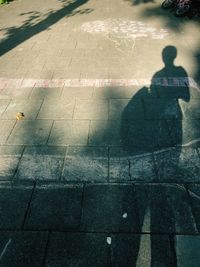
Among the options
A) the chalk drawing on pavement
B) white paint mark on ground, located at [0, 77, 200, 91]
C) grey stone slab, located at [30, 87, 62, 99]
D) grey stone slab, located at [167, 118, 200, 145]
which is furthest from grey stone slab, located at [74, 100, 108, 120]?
the chalk drawing on pavement

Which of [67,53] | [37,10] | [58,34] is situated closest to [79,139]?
[67,53]

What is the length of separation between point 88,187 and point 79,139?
1.10 metres

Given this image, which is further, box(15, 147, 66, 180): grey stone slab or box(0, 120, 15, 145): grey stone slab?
box(0, 120, 15, 145): grey stone slab

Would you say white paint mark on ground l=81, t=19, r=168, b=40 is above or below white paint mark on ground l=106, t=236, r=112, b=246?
above

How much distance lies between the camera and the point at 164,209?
344 cm

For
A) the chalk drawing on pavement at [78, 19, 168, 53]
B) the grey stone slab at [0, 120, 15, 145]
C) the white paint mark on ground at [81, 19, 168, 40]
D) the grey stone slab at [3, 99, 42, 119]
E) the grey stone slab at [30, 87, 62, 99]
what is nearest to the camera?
the grey stone slab at [0, 120, 15, 145]

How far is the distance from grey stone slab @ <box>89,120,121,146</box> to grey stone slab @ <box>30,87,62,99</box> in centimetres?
133

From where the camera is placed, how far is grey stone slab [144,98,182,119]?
4977 millimetres

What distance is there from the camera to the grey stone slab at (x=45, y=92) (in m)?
5.72

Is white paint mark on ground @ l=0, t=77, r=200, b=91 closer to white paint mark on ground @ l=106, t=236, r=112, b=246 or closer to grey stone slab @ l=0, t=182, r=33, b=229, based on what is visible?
grey stone slab @ l=0, t=182, r=33, b=229

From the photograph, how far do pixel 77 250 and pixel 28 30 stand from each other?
818cm

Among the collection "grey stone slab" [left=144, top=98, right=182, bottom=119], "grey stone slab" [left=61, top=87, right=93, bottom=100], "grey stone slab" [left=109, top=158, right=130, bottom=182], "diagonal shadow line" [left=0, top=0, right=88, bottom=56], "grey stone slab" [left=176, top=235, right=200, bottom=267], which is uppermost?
"diagonal shadow line" [left=0, top=0, right=88, bottom=56]

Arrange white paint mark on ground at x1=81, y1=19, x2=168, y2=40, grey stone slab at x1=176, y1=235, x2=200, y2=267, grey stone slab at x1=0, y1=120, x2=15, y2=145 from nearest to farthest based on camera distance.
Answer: grey stone slab at x1=176, y1=235, x2=200, y2=267, grey stone slab at x1=0, y1=120, x2=15, y2=145, white paint mark on ground at x1=81, y1=19, x2=168, y2=40

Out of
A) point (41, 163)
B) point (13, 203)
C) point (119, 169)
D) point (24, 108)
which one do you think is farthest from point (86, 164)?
point (24, 108)
